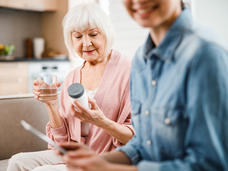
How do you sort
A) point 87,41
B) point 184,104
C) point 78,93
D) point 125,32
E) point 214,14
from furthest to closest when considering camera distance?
point 125,32 → point 214,14 → point 87,41 → point 78,93 → point 184,104

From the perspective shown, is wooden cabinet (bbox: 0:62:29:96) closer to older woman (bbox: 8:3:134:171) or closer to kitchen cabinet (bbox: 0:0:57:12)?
kitchen cabinet (bbox: 0:0:57:12)

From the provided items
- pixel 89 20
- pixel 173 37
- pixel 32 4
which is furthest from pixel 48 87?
pixel 32 4

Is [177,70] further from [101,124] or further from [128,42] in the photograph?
[128,42]

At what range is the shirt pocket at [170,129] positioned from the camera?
74 cm

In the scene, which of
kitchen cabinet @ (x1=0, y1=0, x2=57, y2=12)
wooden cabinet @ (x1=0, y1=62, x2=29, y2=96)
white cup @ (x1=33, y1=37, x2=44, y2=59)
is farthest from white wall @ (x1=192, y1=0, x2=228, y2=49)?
white cup @ (x1=33, y1=37, x2=44, y2=59)

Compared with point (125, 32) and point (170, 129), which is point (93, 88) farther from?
point (125, 32)

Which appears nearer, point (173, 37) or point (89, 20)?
point (173, 37)

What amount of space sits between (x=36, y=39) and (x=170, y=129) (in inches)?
157

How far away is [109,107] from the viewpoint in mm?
1400

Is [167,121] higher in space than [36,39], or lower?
lower

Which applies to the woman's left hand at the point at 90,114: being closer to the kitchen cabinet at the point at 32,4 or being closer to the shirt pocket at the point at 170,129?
the shirt pocket at the point at 170,129

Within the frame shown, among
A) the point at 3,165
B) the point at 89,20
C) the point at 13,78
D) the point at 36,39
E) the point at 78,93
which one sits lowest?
the point at 3,165

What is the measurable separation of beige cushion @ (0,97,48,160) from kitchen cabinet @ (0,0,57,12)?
2.66 m

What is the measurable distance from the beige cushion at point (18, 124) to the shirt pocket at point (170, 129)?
3.60 feet
